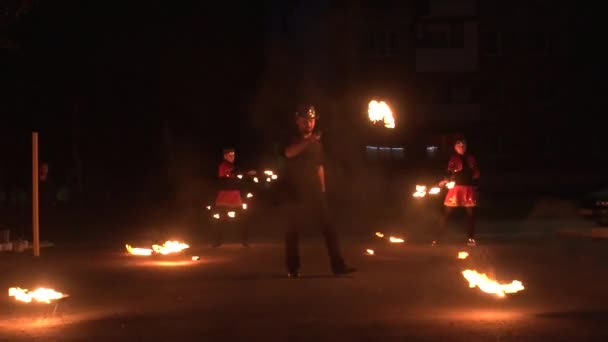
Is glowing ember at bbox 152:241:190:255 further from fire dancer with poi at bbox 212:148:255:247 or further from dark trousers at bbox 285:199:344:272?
dark trousers at bbox 285:199:344:272

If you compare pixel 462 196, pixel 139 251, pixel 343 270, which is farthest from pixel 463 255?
pixel 139 251

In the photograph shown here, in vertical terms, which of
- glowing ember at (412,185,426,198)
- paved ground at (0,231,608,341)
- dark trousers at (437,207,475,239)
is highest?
glowing ember at (412,185,426,198)

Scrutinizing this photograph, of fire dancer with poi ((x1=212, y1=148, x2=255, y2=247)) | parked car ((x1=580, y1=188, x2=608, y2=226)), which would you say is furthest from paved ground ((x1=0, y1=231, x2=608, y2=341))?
parked car ((x1=580, y1=188, x2=608, y2=226))

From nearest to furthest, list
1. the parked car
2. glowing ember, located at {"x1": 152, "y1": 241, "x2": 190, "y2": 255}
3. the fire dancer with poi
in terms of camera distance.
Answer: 1. glowing ember, located at {"x1": 152, "y1": 241, "x2": 190, "y2": 255}
2. the fire dancer with poi
3. the parked car

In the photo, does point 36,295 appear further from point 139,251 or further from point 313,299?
point 139,251

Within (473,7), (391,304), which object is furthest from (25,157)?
(391,304)

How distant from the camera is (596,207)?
2745 centimetres

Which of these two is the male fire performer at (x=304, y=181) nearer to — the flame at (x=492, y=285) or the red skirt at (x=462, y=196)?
the flame at (x=492, y=285)

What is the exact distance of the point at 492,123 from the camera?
70.9 m

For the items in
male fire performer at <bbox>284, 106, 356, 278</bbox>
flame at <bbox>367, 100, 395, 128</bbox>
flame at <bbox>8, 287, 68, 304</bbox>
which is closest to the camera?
flame at <bbox>8, 287, 68, 304</bbox>

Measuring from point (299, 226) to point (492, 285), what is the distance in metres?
3.02

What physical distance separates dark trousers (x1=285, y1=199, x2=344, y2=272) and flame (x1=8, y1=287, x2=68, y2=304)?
10.4 ft

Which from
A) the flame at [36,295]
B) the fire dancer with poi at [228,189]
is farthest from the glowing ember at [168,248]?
the flame at [36,295]

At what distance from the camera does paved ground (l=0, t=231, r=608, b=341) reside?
416 inches
